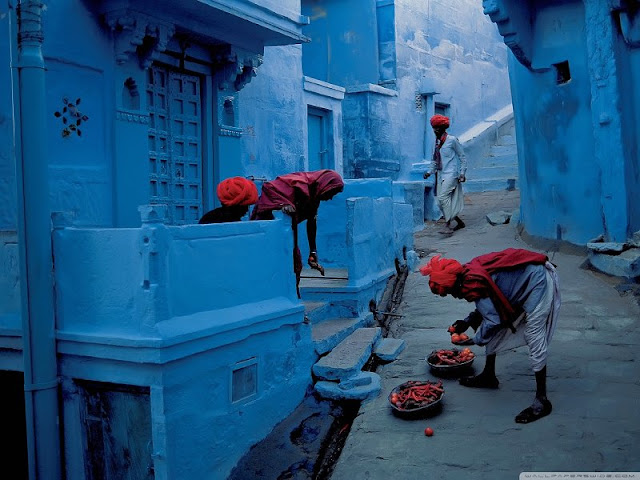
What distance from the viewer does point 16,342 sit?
5.18 metres

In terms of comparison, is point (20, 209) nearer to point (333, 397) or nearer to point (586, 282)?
point (333, 397)

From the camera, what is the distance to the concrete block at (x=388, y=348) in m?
6.22

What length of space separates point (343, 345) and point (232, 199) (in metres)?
1.68

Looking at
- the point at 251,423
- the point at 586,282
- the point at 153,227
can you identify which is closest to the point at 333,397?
the point at 251,423

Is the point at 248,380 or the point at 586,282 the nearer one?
the point at 248,380

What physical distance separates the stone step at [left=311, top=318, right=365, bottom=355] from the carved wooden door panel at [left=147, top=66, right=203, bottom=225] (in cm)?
219

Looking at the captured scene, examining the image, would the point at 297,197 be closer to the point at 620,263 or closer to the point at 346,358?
the point at 346,358

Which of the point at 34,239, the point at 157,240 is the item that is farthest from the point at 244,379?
the point at 34,239

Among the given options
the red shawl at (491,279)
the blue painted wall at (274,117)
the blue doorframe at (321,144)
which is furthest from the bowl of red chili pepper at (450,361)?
the blue doorframe at (321,144)

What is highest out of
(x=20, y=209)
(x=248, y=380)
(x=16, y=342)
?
(x=20, y=209)

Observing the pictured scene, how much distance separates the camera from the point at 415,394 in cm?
528

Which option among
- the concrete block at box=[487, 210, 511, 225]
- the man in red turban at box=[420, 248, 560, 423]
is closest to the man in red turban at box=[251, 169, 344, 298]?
the man in red turban at box=[420, 248, 560, 423]

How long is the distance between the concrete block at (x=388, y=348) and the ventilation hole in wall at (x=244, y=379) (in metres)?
1.30

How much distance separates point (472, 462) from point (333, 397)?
5.25 ft
